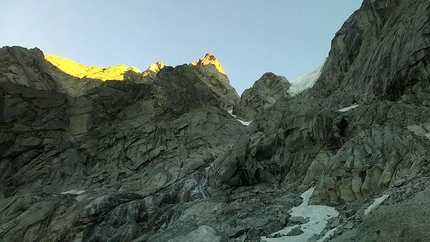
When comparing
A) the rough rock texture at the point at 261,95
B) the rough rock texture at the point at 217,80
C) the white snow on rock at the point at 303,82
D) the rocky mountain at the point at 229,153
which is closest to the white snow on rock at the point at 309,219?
the rocky mountain at the point at 229,153

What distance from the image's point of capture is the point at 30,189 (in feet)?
179

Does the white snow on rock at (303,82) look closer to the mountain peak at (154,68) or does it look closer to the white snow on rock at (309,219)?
the mountain peak at (154,68)

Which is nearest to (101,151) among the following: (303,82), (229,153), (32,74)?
(32,74)

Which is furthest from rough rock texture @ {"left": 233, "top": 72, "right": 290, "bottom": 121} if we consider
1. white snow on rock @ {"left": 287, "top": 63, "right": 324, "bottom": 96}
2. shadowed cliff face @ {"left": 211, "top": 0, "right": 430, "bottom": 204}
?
shadowed cliff face @ {"left": 211, "top": 0, "right": 430, "bottom": 204}

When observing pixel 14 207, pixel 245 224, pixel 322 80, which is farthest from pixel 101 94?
pixel 245 224

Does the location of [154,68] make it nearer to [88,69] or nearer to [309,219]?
[88,69]

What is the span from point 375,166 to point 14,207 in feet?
124

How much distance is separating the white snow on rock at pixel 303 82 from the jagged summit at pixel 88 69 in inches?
1534

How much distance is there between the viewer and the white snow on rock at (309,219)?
21469mm

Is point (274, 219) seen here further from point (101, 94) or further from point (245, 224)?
point (101, 94)

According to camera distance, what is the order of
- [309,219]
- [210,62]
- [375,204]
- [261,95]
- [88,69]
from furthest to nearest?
1. [210,62]
2. [88,69]
3. [261,95]
4. [309,219]
5. [375,204]

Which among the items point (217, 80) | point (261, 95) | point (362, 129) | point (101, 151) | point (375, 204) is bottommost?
point (375, 204)

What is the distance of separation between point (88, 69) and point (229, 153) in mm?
66896

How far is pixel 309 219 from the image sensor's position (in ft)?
78.1
